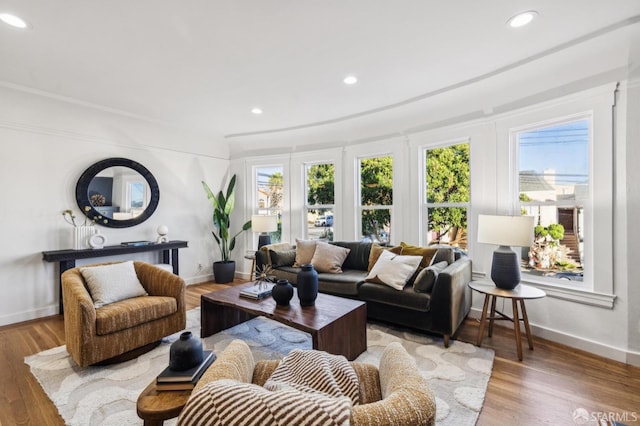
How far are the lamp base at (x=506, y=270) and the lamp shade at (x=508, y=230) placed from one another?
0.14 meters

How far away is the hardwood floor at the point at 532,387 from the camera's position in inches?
71.0

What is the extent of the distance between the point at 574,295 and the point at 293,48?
339cm

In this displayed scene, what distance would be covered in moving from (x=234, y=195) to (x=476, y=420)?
195 inches

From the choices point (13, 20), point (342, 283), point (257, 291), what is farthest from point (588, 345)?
point (13, 20)

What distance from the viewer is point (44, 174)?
11.6ft

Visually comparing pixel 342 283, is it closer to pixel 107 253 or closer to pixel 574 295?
pixel 574 295

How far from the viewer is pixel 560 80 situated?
2.76m

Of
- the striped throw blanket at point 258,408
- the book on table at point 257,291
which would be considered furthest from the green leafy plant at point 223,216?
the striped throw blanket at point 258,408

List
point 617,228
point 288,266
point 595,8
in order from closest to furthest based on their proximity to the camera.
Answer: point 595,8 < point 617,228 < point 288,266

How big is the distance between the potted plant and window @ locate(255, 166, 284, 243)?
1.45 ft

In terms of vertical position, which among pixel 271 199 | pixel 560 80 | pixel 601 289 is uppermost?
pixel 560 80

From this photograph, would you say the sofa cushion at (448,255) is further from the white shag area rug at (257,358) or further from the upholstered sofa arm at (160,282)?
the upholstered sofa arm at (160,282)

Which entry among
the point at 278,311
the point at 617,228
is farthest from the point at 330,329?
the point at 617,228

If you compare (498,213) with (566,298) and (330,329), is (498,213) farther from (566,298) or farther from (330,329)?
(330,329)
